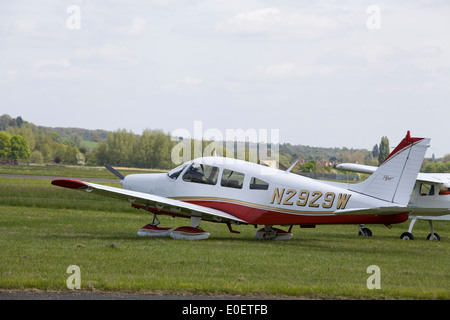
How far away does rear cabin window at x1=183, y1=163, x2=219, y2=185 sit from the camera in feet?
54.6

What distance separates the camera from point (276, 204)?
16062 mm

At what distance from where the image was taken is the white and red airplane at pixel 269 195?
614 inches

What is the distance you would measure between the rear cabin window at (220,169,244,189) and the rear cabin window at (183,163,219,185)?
212 millimetres

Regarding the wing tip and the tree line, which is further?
the tree line

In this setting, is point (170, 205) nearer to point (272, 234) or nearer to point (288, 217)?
point (288, 217)

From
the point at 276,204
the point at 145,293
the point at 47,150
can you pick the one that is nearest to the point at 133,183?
the point at 276,204

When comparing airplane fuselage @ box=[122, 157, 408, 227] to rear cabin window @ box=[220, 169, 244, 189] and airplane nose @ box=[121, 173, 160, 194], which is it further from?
airplane nose @ box=[121, 173, 160, 194]

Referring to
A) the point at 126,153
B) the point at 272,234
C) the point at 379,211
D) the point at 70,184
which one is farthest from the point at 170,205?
the point at 126,153

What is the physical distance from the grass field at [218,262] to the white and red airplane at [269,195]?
0.71 m

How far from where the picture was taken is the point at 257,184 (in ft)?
53.4

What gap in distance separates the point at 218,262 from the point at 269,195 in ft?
13.6

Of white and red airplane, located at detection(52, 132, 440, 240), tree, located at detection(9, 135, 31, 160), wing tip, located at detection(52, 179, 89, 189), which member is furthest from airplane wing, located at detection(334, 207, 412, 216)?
tree, located at detection(9, 135, 31, 160)
